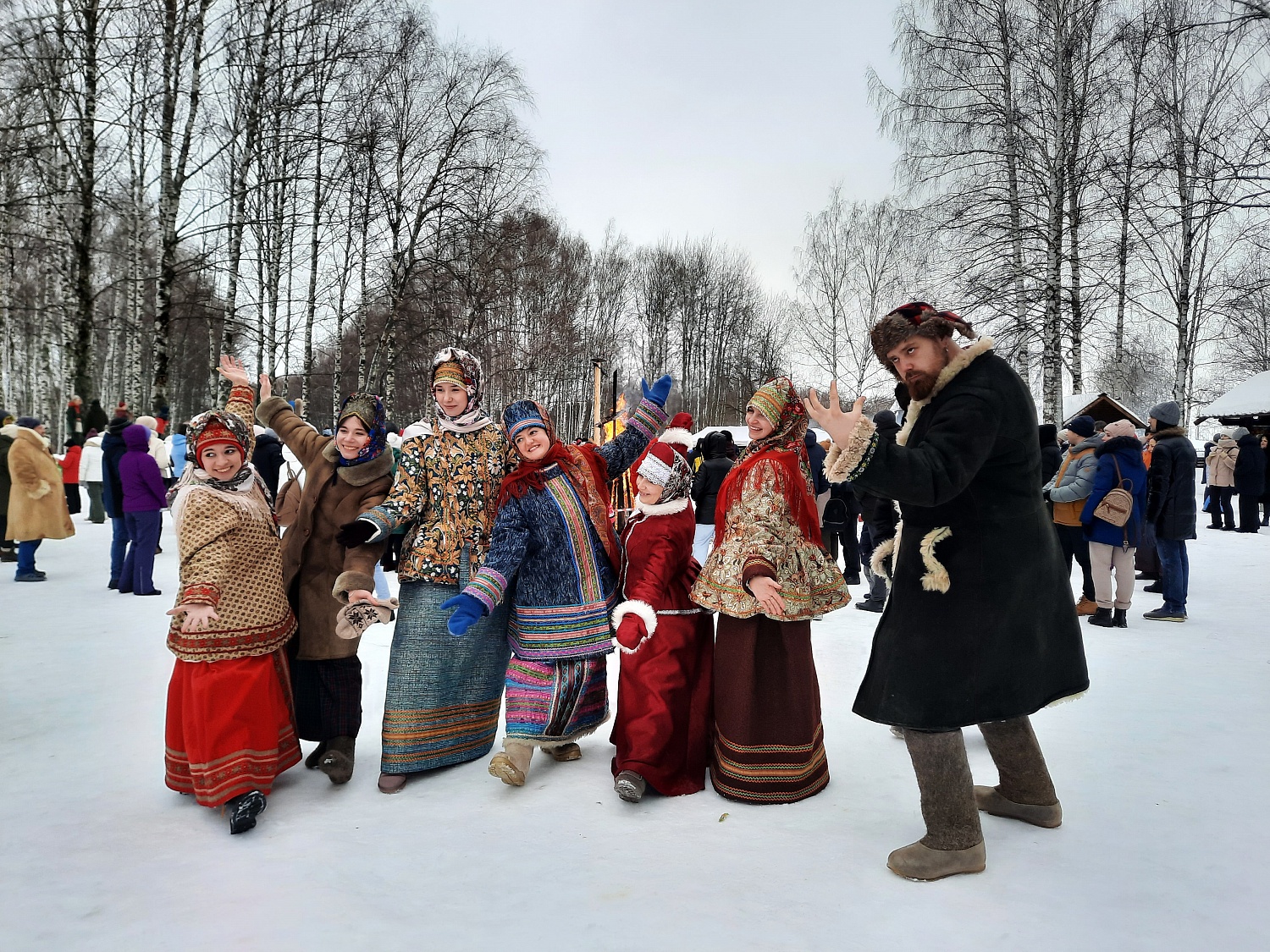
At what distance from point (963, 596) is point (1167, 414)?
620 centimetres

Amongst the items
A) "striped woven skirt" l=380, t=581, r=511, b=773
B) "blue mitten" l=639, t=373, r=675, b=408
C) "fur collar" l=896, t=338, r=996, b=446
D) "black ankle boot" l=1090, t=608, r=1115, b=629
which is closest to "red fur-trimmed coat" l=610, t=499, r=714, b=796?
"blue mitten" l=639, t=373, r=675, b=408

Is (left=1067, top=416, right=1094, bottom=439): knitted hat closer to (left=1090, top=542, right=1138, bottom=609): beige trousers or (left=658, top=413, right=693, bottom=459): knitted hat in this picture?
(left=1090, top=542, right=1138, bottom=609): beige trousers

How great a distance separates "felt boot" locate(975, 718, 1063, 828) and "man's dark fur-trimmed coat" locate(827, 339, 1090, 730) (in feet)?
1.26

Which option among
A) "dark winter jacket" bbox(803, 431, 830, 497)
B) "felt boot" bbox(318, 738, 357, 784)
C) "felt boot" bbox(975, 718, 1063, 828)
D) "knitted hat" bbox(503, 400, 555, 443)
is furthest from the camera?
"dark winter jacket" bbox(803, 431, 830, 497)

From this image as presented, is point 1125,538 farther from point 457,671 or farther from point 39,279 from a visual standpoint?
point 39,279

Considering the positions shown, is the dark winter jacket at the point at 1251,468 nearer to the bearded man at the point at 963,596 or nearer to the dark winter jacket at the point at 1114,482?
the dark winter jacket at the point at 1114,482

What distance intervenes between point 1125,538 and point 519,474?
5.50 meters

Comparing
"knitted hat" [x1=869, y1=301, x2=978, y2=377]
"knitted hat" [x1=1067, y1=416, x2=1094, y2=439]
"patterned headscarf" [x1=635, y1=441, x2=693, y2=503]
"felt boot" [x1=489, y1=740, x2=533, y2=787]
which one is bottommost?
"felt boot" [x1=489, y1=740, x2=533, y2=787]

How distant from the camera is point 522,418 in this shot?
3332mm

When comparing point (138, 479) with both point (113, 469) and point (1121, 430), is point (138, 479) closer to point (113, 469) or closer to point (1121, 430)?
point (113, 469)

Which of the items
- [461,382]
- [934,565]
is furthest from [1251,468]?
[461,382]

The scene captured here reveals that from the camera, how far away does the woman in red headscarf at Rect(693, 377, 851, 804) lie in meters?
2.99

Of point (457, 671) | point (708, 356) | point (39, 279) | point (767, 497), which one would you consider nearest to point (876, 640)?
point (767, 497)

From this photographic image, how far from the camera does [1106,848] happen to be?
8.57 feet
